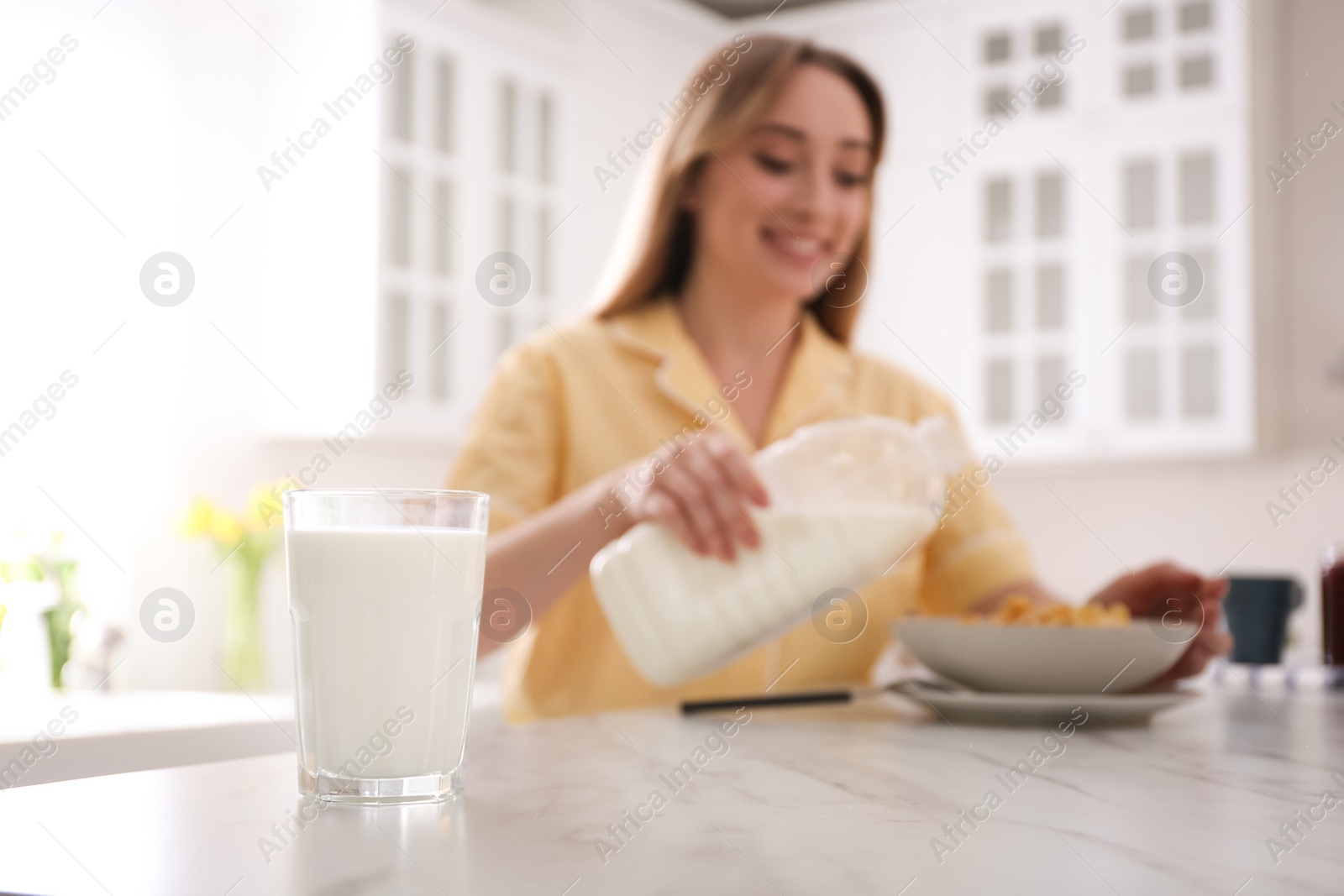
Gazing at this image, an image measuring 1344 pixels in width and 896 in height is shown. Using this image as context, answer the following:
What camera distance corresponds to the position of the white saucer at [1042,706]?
887 millimetres

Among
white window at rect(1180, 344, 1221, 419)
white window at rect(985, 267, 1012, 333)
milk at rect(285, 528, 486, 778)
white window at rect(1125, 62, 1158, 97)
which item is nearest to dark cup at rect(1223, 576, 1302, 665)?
milk at rect(285, 528, 486, 778)

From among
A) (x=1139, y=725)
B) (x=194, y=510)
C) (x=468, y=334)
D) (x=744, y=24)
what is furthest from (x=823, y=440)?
(x=744, y=24)

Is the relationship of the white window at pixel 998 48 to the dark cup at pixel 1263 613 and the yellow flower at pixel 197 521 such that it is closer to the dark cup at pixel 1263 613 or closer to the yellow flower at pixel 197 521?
the dark cup at pixel 1263 613

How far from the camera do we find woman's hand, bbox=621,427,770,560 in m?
0.86

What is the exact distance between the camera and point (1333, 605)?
1402 millimetres

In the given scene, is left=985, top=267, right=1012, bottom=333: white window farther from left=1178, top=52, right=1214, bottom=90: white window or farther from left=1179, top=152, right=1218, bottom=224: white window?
left=1178, top=52, right=1214, bottom=90: white window

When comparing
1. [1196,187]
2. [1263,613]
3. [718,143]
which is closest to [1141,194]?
[1196,187]

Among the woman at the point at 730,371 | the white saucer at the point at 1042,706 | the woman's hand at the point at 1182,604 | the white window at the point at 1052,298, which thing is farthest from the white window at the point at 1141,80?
the white saucer at the point at 1042,706

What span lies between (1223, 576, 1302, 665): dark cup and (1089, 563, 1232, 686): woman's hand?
465mm

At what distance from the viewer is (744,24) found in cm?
386

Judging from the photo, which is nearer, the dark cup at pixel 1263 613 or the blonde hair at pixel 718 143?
the blonde hair at pixel 718 143

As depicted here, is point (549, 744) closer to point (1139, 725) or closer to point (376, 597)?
point (376, 597)

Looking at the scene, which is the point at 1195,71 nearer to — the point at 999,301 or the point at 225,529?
the point at 999,301

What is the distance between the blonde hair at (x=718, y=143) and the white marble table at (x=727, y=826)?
2.78 feet
